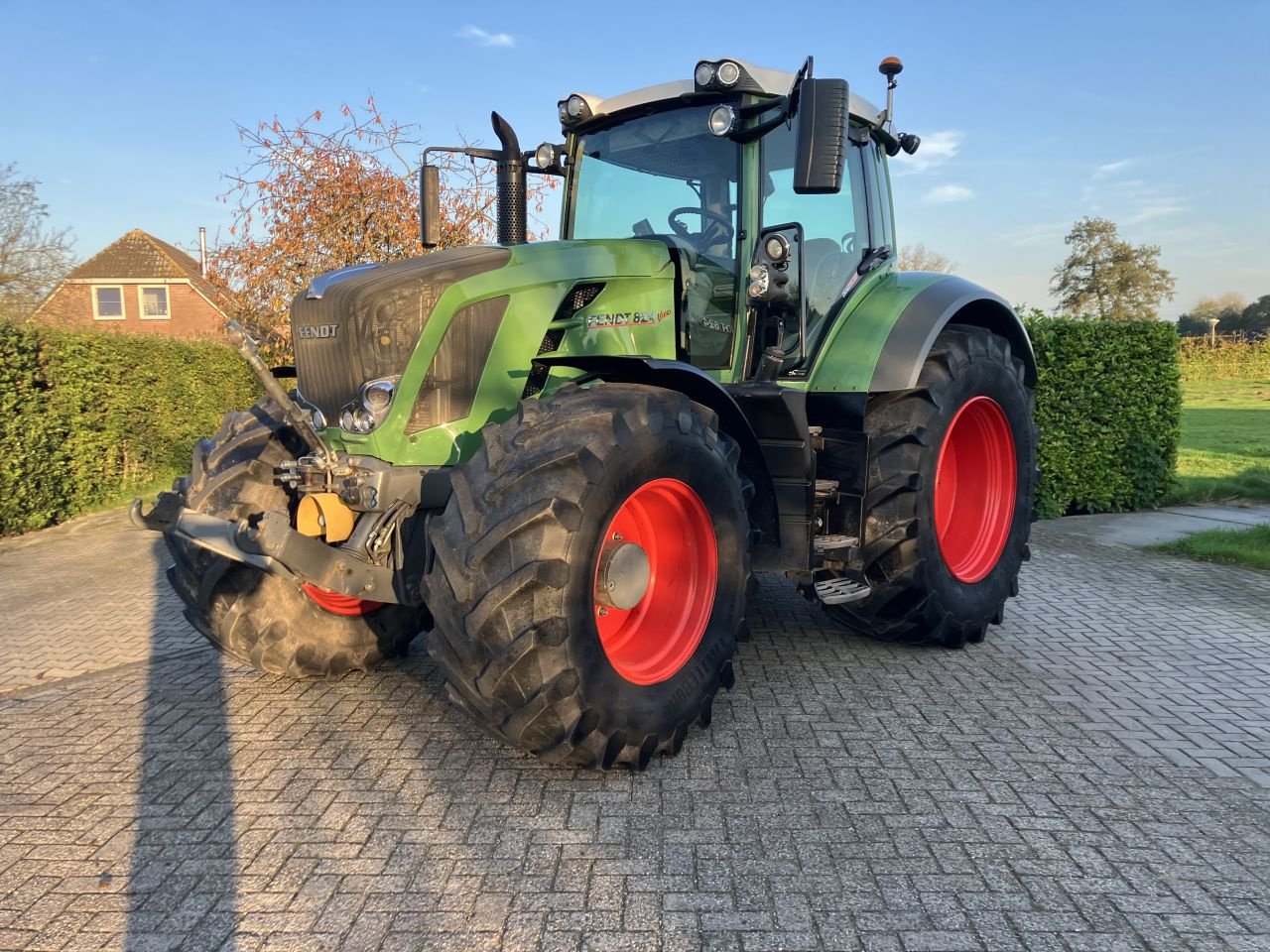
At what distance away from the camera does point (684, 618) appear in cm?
351

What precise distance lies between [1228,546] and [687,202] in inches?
215

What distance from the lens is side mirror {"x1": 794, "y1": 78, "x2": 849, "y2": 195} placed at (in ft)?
10.6

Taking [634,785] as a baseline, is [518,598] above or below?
above

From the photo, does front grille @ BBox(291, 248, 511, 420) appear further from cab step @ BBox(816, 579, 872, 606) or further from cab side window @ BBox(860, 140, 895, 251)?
cab side window @ BBox(860, 140, 895, 251)

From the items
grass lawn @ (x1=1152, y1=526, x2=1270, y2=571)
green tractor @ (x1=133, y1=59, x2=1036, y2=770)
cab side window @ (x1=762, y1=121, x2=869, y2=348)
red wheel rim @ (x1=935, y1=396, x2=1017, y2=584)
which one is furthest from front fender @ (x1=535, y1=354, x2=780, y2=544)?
grass lawn @ (x1=1152, y1=526, x2=1270, y2=571)

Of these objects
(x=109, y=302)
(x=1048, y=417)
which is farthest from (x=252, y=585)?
(x=109, y=302)

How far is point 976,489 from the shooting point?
16.8ft

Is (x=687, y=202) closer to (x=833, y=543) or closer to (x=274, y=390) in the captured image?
(x=833, y=543)

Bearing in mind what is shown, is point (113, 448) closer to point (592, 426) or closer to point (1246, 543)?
point (592, 426)

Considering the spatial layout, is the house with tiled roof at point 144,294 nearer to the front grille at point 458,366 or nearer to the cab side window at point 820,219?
the cab side window at point 820,219

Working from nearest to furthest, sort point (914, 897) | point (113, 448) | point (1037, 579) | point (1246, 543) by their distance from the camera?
point (914, 897) → point (1037, 579) → point (1246, 543) → point (113, 448)

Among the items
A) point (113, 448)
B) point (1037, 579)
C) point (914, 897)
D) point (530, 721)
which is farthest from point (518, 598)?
point (113, 448)

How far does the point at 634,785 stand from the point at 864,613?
1791mm

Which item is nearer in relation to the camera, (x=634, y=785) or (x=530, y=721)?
(x=530, y=721)
